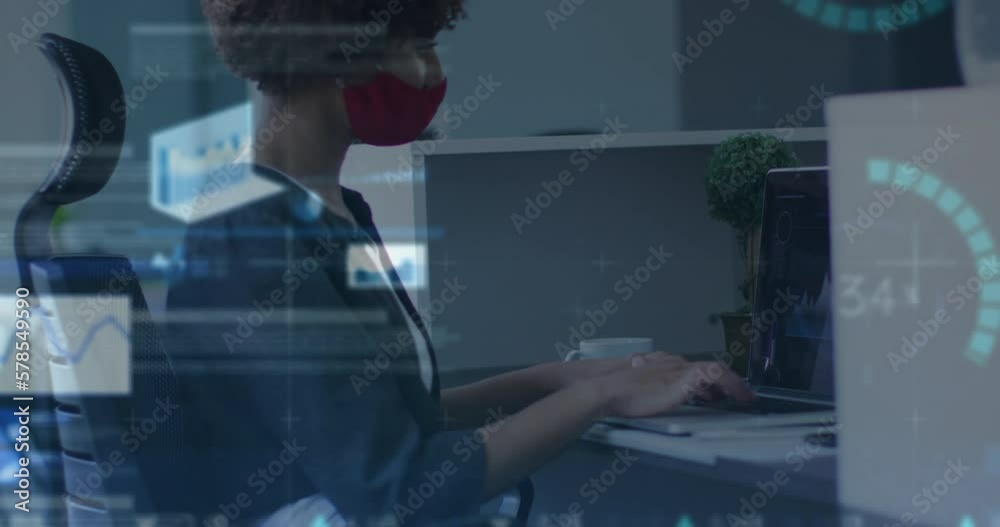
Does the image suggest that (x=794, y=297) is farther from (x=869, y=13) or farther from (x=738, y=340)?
(x=869, y=13)

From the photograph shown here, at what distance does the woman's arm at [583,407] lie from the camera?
3.35 feet

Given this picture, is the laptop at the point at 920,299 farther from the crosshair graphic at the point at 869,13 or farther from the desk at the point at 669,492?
the crosshair graphic at the point at 869,13

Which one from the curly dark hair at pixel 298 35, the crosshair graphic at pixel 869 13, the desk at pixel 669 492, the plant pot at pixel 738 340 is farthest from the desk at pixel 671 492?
the crosshair graphic at pixel 869 13

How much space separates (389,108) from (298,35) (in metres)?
0.13

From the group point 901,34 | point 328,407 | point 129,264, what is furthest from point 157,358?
point 901,34

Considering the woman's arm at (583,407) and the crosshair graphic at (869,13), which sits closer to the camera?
the woman's arm at (583,407)

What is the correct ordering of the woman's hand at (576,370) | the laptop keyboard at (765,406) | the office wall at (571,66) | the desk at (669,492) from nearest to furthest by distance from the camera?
the desk at (669,492) < the laptop keyboard at (765,406) < the woman's hand at (576,370) < the office wall at (571,66)

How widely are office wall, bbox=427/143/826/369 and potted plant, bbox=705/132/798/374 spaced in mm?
200


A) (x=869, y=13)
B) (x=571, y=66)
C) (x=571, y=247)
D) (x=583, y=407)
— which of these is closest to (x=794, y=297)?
(x=583, y=407)

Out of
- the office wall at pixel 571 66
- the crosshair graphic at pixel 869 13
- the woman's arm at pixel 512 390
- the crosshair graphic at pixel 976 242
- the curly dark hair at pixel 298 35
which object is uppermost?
the crosshair graphic at pixel 869 13

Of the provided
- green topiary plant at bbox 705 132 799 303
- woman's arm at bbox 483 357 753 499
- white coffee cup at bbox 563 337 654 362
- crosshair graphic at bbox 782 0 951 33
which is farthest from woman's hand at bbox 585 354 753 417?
crosshair graphic at bbox 782 0 951 33

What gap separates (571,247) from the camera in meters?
1.97

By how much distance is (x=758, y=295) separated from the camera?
1450mm

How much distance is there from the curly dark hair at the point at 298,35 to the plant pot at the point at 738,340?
0.59 meters
